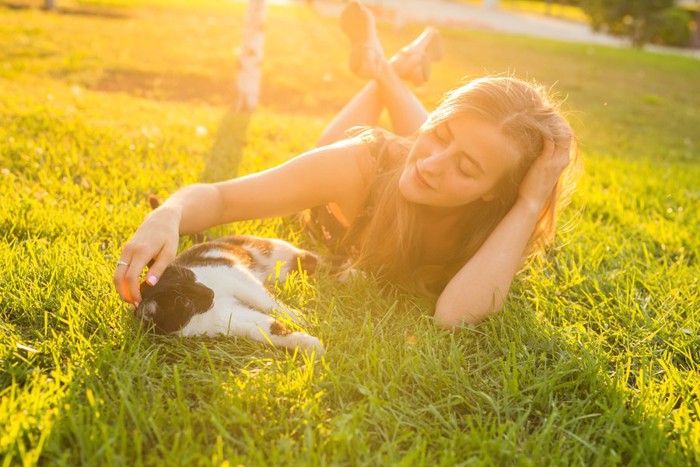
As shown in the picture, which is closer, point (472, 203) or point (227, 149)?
point (472, 203)

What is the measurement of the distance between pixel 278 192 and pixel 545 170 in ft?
4.09

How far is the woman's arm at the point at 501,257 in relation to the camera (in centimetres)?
266

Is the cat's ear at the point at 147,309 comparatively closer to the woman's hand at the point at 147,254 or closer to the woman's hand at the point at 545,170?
the woman's hand at the point at 147,254

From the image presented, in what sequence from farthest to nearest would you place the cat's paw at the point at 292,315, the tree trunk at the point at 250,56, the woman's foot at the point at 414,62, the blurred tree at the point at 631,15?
the blurred tree at the point at 631,15 → the tree trunk at the point at 250,56 → the woman's foot at the point at 414,62 → the cat's paw at the point at 292,315

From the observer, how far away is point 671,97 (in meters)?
11.4

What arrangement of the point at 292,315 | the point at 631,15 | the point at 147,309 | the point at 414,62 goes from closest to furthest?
the point at 147,309 → the point at 292,315 → the point at 414,62 → the point at 631,15

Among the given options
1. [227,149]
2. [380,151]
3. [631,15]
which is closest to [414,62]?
[227,149]

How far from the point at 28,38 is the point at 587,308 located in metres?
9.57

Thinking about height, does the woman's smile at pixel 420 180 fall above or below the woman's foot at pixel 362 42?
below

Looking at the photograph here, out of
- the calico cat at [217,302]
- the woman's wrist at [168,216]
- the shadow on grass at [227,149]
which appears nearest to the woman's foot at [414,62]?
the shadow on grass at [227,149]

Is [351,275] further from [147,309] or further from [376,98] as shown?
[376,98]

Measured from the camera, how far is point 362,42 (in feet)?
14.9

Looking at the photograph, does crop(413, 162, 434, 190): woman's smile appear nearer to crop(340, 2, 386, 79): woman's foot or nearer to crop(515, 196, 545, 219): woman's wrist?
crop(515, 196, 545, 219): woman's wrist

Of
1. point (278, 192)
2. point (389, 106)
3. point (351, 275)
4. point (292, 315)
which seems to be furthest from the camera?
point (389, 106)
